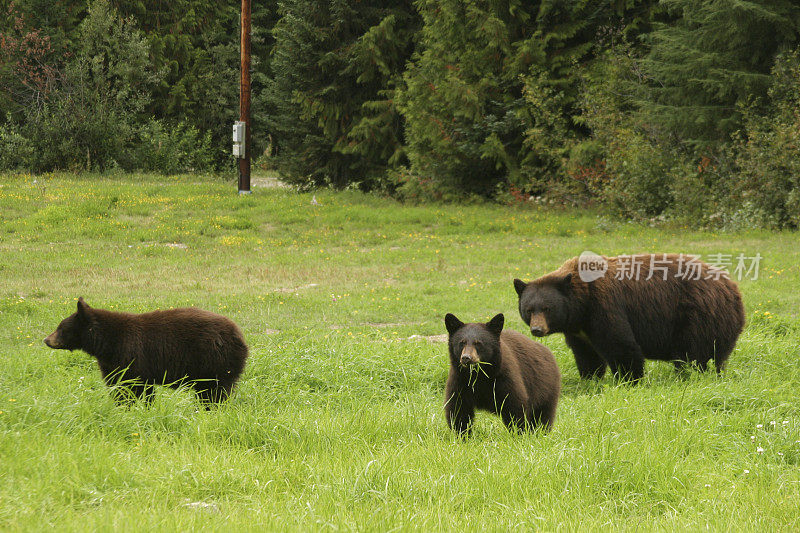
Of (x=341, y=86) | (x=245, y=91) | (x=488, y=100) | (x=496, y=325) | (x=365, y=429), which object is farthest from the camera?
(x=341, y=86)

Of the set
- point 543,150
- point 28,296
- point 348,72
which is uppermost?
point 348,72

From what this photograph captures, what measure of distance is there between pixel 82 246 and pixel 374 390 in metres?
13.8

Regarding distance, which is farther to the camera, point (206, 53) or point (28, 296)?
point (206, 53)

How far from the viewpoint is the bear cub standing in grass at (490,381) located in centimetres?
523

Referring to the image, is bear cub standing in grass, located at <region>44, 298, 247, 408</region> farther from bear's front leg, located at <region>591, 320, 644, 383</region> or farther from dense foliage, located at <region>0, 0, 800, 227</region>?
dense foliage, located at <region>0, 0, 800, 227</region>

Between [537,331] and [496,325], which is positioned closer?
[496,325]

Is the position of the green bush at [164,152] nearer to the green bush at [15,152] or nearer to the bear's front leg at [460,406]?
the green bush at [15,152]

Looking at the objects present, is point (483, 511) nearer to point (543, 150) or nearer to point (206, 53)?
point (543, 150)

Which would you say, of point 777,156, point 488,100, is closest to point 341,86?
point 488,100

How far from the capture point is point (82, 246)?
18.9 m

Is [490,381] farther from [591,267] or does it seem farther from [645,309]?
[645,309]

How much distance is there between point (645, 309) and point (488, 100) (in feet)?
66.4

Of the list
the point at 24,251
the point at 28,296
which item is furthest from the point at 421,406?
the point at 24,251

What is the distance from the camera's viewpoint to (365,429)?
5.42 meters
